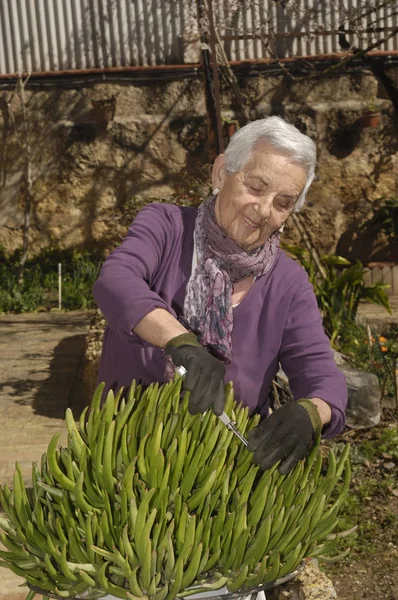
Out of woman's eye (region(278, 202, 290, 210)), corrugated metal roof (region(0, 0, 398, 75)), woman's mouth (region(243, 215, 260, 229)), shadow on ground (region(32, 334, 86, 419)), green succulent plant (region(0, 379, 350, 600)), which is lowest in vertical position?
shadow on ground (region(32, 334, 86, 419))

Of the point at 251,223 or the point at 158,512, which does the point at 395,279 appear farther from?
the point at 158,512

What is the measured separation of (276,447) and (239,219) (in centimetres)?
71

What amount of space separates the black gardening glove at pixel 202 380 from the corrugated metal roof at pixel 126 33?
9485mm

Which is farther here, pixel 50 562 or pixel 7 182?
pixel 7 182

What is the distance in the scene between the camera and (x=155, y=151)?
1093 cm

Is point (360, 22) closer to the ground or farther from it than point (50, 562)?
farther from it

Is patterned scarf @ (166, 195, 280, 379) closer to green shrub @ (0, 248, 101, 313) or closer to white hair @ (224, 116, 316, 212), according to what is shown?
white hair @ (224, 116, 316, 212)

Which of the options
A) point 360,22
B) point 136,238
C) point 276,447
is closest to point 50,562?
point 276,447

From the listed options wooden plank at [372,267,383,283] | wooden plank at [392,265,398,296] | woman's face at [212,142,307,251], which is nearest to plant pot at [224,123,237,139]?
wooden plank at [372,267,383,283]

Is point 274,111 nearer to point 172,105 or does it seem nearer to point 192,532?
point 172,105

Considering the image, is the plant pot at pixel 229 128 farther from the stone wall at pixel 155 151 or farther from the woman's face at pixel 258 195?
the woman's face at pixel 258 195

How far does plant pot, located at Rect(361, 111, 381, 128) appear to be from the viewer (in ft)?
35.0

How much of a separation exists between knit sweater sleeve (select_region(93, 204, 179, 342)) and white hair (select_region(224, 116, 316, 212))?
0.27 meters

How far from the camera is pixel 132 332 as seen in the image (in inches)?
83.6
